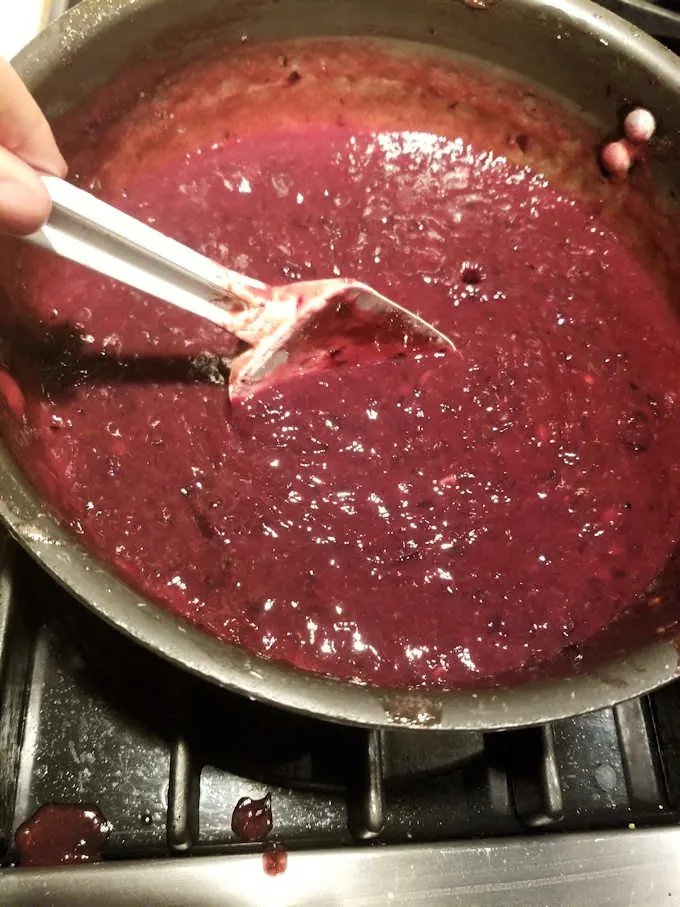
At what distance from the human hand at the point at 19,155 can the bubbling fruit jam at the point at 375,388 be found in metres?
0.29

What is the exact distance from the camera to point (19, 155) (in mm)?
893

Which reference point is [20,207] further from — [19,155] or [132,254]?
[132,254]

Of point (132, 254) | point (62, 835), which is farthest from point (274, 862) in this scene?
point (132, 254)

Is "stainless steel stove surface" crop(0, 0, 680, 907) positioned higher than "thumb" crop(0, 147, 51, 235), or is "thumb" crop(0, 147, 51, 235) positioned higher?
"thumb" crop(0, 147, 51, 235)

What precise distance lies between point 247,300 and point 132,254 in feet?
0.61

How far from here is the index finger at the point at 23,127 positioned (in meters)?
0.79

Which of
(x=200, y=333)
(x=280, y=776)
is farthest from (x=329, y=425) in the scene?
(x=280, y=776)

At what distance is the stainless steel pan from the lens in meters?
0.83

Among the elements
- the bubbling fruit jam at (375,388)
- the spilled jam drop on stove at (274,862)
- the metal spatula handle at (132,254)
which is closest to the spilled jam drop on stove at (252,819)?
the spilled jam drop on stove at (274,862)

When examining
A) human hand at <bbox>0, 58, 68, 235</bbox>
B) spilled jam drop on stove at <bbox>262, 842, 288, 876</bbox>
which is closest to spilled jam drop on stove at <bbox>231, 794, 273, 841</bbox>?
spilled jam drop on stove at <bbox>262, 842, 288, 876</bbox>

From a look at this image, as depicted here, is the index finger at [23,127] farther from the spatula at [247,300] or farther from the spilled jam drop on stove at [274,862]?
the spilled jam drop on stove at [274,862]

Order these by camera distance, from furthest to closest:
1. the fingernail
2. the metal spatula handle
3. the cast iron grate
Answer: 1. the cast iron grate
2. the metal spatula handle
3. the fingernail

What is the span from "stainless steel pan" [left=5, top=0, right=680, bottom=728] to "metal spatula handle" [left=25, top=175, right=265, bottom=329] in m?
0.27

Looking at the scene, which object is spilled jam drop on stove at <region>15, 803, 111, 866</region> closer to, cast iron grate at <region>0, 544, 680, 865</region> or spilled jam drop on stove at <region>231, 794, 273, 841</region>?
cast iron grate at <region>0, 544, 680, 865</region>
